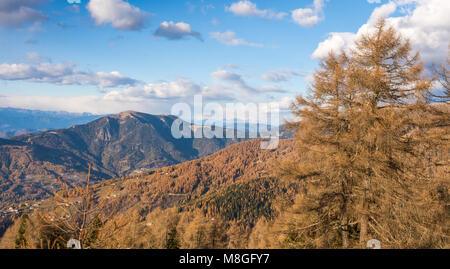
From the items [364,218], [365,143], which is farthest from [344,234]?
[365,143]

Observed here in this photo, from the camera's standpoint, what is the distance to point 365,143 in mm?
→ 10047

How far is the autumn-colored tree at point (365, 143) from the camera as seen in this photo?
969 centimetres

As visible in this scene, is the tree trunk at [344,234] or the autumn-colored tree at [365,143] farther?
the tree trunk at [344,234]

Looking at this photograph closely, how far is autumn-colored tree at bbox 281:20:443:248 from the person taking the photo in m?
9.69

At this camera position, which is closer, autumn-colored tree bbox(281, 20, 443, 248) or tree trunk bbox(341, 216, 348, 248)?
autumn-colored tree bbox(281, 20, 443, 248)

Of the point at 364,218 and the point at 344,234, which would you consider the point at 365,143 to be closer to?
the point at 364,218

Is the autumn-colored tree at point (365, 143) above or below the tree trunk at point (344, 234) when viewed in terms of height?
above

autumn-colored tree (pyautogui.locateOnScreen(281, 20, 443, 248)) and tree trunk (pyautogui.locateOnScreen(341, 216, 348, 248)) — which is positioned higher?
autumn-colored tree (pyautogui.locateOnScreen(281, 20, 443, 248))

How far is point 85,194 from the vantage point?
6.69 metres

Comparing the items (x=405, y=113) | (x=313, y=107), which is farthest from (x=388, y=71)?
(x=313, y=107)

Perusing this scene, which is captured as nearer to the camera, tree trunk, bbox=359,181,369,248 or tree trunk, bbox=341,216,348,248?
tree trunk, bbox=359,181,369,248
